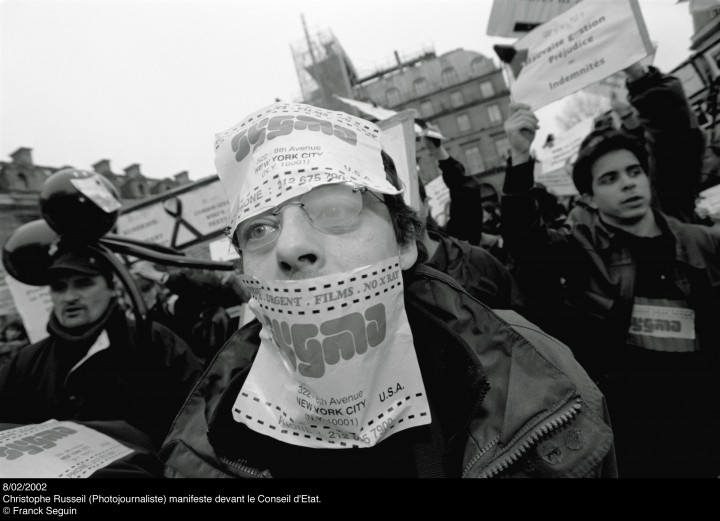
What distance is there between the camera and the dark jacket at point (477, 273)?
8.57 feet

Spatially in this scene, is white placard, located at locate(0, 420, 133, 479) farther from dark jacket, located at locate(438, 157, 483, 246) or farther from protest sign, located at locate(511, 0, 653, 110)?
protest sign, located at locate(511, 0, 653, 110)

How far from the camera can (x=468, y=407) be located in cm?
115

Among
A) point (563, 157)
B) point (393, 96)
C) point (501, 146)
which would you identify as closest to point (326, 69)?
point (393, 96)

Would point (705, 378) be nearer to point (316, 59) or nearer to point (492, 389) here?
point (492, 389)

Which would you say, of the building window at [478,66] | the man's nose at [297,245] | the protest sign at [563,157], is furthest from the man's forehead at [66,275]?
the building window at [478,66]

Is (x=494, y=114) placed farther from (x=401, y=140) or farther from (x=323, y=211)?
(x=323, y=211)

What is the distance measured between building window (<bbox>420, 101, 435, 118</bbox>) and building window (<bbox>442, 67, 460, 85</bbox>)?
10.1ft

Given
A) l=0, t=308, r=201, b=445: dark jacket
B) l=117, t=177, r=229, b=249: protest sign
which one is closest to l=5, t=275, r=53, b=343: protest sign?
l=117, t=177, r=229, b=249: protest sign

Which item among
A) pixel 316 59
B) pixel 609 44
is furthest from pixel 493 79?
pixel 609 44

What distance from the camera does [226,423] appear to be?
1.29 meters

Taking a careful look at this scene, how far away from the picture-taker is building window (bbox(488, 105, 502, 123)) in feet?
141

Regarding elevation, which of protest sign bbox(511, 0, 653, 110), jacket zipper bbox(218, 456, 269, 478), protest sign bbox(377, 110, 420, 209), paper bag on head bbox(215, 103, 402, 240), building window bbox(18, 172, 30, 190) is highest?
building window bbox(18, 172, 30, 190)

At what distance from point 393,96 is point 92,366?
48126 millimetres

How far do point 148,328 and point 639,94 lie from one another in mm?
2898
